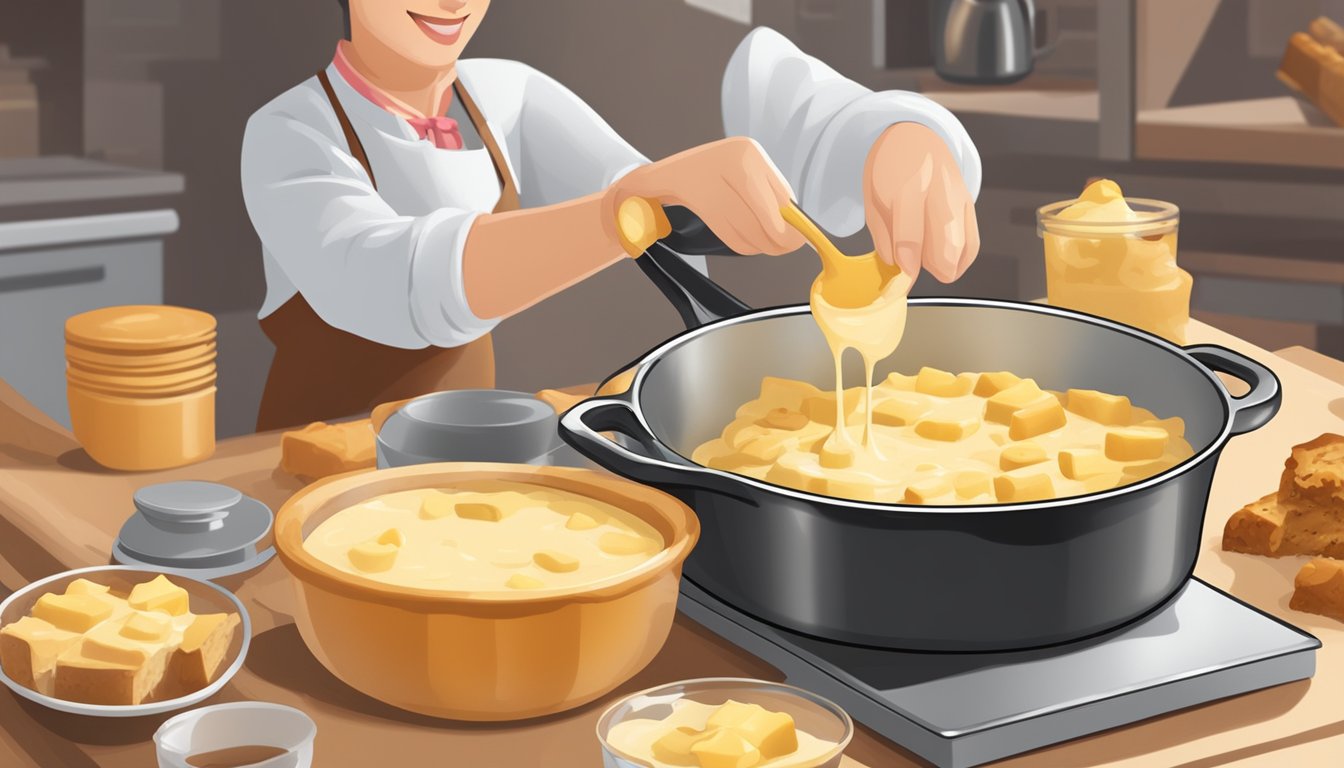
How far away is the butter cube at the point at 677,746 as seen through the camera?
0.89m

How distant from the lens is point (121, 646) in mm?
997

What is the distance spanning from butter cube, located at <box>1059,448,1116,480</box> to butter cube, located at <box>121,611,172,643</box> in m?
0.65

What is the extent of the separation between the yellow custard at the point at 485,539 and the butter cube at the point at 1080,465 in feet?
1.06

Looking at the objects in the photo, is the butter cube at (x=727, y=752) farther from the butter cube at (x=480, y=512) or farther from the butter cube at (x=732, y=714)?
the butter cube at (x=480, y=512)

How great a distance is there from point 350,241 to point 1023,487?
90 centimetres

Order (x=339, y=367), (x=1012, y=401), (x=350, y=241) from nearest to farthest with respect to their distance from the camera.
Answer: (x=1012, y=401)
(x=350, y=241)
(x=339, y=367)

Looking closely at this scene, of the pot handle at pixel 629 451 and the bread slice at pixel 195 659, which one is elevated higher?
the pot handle at pixel 629 451

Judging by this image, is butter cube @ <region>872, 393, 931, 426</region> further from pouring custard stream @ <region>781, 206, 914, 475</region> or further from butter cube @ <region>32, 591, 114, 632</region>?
butter cube @ <region>32, 591, 114, 632</region>

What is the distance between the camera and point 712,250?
1798 millimetres

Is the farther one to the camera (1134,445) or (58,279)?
(58,279)

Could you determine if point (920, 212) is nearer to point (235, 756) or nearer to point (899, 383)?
point (899, 383)

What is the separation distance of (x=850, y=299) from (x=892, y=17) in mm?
2373

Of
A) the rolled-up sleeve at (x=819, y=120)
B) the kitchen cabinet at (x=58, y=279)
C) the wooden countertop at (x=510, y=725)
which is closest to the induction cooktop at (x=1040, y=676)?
the wooden countertop at (x=510, y=725)

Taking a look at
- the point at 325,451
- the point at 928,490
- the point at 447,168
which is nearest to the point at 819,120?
the point at 447,168
